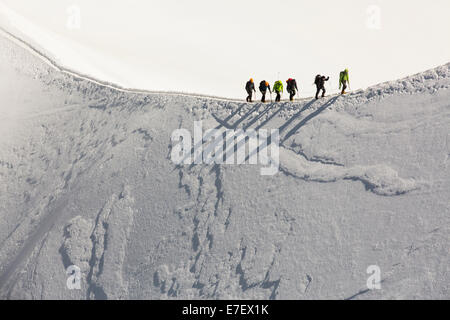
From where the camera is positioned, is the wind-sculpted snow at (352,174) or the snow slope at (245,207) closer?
the snow slope at (245,207)

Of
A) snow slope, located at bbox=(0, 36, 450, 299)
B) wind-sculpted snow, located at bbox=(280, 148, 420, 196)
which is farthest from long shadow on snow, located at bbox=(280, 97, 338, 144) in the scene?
wind-sculpted snow, located at bbox=(280, 148, 420, 196)

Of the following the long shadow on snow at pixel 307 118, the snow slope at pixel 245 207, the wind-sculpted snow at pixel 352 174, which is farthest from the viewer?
the long shadow on snow at pixel 307 118

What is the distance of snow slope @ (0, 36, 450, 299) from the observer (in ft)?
67.3

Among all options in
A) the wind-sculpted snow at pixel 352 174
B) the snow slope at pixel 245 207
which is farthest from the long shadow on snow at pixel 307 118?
the wind-sculpted snow at pixel 352 174

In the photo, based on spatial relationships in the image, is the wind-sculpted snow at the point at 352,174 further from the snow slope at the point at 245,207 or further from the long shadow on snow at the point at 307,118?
the long shadow on snow at the point at 307,118

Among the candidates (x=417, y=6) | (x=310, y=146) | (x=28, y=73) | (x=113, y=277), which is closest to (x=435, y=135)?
(x=310, y=146)

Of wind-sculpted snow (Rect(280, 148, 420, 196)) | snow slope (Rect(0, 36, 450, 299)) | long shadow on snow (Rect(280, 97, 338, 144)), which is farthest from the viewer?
long shadow on snow (Rect(280, 97, 338, 144))

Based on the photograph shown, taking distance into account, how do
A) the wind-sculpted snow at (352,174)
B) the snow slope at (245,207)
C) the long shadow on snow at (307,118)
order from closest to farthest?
the snow slope at (245,207), the wind-sculpted snow at (352,174), the long shadow on snow at (307,118)

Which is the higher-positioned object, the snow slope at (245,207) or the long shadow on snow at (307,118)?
the long shadow on snow at (307,118)

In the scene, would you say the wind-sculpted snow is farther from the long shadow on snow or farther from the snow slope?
the long shadow on snow

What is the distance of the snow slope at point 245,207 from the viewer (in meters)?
20.5

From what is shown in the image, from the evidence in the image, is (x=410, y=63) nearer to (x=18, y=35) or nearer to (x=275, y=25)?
(x=275, y=25)

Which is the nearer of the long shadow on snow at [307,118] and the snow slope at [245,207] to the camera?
the snow slope at [245,207]

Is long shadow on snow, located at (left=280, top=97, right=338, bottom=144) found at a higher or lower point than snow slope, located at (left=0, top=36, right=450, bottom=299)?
higher
